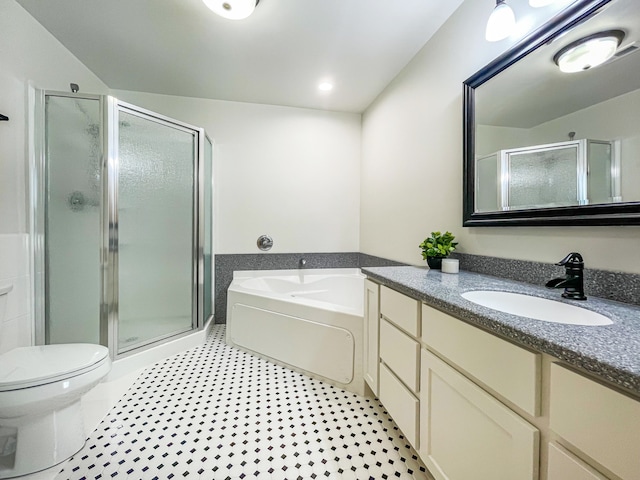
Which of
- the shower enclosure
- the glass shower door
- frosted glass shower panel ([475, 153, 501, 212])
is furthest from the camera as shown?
the glass shower door

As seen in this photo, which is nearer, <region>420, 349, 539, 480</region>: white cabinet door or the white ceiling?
<region>420, 349, 539, 480</region>: white cabinet door

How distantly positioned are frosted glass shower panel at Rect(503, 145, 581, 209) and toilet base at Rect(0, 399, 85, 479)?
2343 millimetres

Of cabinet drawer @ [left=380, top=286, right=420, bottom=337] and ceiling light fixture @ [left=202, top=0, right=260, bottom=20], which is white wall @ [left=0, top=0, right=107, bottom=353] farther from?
cabinet drawer @ [left=380, top=286, right=420, bottom=337]

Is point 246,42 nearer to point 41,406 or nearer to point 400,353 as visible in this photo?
point 400,353

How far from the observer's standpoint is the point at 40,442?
1.15m

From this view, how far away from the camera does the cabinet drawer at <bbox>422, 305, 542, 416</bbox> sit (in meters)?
0.63

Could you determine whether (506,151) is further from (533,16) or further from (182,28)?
(182,28)

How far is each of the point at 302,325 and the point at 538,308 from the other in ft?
4.60

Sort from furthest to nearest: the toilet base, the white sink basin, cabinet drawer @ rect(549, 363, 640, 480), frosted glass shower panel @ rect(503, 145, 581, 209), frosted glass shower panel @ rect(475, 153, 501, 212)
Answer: frosted glass shower panel @ rect(475, 153, 501, 212) → the toilet base → frosted glass shower panel @ rect(503, 145, 581, 209) → the white sink basin → cabinet drawer @ rect(549, 363, 640, 480)

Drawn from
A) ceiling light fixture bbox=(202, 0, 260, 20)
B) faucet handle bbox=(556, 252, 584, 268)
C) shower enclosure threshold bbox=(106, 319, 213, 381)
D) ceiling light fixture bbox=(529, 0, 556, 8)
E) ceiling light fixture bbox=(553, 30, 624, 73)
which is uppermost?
ceiling light fixture bbox=(202, 0, 260, 20)

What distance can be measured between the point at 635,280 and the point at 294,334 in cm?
176

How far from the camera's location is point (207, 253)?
2.67m

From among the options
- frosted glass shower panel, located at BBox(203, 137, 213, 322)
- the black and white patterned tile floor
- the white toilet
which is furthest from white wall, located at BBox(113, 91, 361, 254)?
the white toilet

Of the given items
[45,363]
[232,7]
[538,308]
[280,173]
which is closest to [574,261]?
[538,308]
